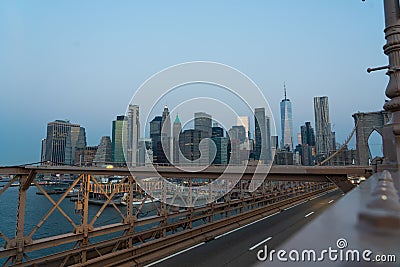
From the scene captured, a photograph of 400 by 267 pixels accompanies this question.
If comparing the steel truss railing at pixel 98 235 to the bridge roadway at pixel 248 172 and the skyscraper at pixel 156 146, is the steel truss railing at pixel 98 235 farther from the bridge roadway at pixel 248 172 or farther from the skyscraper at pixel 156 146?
the skyscraper at pixel 156 146

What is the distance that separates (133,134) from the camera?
17094 mm

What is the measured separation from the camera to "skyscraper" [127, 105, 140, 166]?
14.8 metres

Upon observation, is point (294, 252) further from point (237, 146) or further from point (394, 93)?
point (237, 146)

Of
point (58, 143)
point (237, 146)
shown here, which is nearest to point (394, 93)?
point (237, 146)

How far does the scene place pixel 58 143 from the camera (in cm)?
9500

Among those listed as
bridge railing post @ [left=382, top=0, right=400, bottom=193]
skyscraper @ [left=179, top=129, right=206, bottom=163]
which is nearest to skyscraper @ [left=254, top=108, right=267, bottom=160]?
skyscraper @ [left=179, top=129, right=206, bottom=163]

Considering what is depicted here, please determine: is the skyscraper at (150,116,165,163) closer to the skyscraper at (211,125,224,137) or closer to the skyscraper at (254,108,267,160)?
the skyscraper at (211,125,224,137)

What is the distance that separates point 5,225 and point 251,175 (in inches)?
1350

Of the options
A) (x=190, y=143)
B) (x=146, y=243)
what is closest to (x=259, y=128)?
(x=190, y=143)

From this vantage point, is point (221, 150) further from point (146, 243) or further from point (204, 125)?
point (146, 243)

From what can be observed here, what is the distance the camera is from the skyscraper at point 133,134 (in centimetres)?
1481

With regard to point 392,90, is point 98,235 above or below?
below

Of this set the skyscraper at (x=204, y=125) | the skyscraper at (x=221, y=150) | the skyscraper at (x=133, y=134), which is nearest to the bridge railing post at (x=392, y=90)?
the skyscraper at (x=221, y=150)

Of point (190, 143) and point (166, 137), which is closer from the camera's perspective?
point (166, 137)
